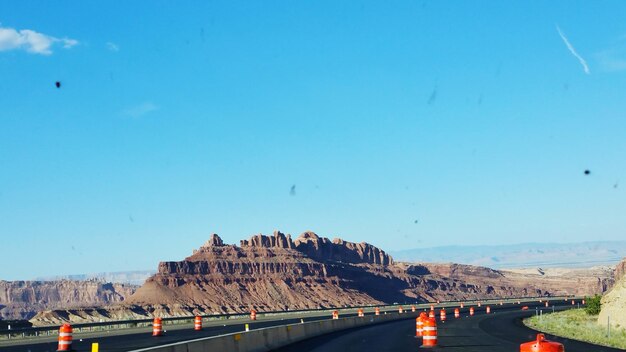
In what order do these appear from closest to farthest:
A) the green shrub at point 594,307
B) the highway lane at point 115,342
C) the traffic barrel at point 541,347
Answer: the traffic barrel at point 541,347 → the highway lane at point 115,342 → the green shrub at point 594,307

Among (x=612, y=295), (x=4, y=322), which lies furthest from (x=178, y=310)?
(x=612, y=295)

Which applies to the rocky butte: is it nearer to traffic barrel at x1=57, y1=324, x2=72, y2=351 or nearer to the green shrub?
the green shrub

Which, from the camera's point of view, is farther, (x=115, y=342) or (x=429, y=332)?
(x=115, y=342)

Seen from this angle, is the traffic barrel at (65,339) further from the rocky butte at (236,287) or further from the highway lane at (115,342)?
the rocky butte at (236,287)

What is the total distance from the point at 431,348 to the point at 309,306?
146233mm

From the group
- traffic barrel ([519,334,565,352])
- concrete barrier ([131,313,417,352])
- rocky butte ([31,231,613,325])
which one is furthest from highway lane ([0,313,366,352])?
rocky butte ([31,231,613,325])

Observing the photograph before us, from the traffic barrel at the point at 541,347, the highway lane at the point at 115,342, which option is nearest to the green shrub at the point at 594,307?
the highway lane at the point at 115,342

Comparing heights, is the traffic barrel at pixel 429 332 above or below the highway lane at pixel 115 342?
above

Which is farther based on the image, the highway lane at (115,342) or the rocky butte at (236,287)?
the rocky butte at (236,287)

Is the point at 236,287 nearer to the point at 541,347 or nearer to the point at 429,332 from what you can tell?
the point at 429,332

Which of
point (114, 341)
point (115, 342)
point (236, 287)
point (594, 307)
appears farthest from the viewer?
point (236, 287)

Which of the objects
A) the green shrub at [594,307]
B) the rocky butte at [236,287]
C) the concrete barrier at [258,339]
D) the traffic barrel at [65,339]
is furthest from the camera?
the rocky butte at [236,287]

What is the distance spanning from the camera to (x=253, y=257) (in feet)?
636

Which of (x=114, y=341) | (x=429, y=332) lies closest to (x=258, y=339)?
(x=429, y=332)
